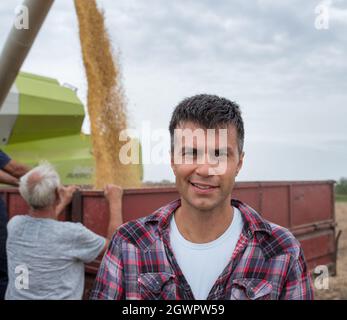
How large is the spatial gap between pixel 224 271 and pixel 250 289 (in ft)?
0.28

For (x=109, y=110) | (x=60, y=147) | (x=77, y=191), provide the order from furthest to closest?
(x=60, y=147)
(x=109, y=110)
(x=77, y=191)

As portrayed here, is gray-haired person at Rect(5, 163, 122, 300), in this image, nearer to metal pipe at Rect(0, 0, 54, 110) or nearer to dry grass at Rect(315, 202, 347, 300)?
metal pipe at Rect(0, 0, 54, 110)

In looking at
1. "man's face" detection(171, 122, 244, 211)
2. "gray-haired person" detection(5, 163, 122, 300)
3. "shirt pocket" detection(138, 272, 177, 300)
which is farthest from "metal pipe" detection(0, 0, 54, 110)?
"shirt pocket" detection(138, 272, 177, 300)

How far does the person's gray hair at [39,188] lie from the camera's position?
7.82 feet

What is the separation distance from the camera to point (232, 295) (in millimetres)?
1265

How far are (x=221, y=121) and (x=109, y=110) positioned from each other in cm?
333

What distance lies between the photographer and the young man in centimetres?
127

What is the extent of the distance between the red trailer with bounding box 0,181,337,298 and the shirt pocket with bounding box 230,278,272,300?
5.36ft

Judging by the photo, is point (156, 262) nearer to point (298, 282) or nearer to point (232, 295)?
point (232, 295)

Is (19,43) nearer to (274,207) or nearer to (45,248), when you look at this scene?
(45,248)

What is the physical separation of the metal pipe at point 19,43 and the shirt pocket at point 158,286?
260 centimetres

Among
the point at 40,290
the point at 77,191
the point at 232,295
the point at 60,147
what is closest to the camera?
the point at 232,295

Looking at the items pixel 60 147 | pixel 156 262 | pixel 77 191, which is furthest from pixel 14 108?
pixel 156 262

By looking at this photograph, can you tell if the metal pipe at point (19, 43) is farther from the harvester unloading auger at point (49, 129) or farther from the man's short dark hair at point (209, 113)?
the man's short dark hair at point (209, 113)
